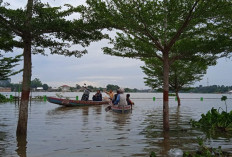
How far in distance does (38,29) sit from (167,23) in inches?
223

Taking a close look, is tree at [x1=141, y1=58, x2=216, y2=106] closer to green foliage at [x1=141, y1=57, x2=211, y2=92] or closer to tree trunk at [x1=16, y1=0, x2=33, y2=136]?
green foliage at [x1=141, y1=57, x2=211, y2=92]

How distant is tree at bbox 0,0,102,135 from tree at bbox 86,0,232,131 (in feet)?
3.22

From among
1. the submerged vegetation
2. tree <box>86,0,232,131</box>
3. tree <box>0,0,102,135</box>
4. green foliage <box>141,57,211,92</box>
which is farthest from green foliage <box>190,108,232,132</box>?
green foliage <box>141,57,211,92</box>

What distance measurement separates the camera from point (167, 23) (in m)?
12.2

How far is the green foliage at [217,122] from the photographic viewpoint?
40.7 feet

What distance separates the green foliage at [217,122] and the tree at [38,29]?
6936 millimetres

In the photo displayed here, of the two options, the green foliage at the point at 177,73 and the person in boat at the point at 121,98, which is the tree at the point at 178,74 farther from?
the person in boat at the point at 121,98

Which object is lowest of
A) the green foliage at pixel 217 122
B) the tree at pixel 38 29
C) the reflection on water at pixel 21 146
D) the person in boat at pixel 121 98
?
the reflection on water at pixel 21 146

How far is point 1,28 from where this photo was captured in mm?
10617

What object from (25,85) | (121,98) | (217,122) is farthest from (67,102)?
(25,85)

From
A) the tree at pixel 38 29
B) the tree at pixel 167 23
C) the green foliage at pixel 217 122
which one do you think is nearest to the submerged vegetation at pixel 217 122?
the green foliage at pixel 217 122

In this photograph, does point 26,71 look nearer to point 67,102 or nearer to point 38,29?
point 38,29

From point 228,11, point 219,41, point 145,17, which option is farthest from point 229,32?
point 145,17

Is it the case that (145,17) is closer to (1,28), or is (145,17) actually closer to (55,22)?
(55,22)
